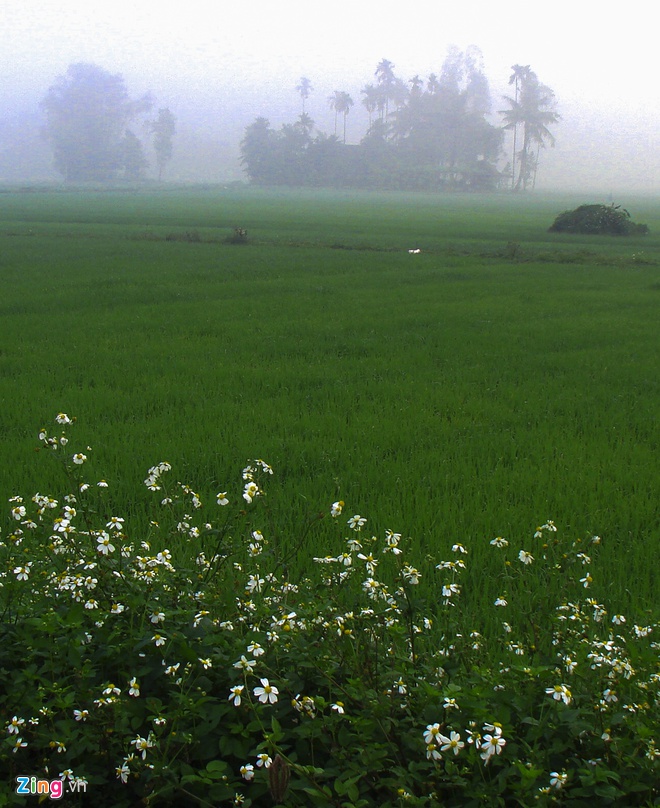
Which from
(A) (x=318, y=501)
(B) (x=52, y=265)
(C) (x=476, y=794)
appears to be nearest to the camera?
(C) (x=476, y=794)

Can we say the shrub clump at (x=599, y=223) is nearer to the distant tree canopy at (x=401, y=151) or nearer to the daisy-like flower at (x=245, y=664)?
the daisy-like flower at (x=245, y=664)

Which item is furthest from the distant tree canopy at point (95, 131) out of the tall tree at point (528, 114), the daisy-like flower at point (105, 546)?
the daisy-like flower at point (105, 546)

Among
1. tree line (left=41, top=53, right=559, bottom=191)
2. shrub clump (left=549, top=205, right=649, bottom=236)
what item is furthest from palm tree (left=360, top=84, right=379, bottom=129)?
shrub clump (left=549, top=205, right=649, bottom=236)

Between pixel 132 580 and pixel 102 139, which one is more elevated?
pixel 102 139

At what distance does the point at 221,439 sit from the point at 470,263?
15.6 metres

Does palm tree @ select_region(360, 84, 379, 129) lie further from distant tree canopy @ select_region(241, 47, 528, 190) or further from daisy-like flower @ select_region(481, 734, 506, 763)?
daisy-like flower @ select_region(481, 734, 506, 763)

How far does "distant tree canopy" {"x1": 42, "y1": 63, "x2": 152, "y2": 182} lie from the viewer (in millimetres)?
126750

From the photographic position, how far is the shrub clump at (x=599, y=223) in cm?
3178

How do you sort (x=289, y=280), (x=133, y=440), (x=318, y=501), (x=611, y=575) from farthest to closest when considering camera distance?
1. (x=289, y=280)
2. (x=133, y=440)
3. (x=318, y=501)
4. (x=611, y=575)

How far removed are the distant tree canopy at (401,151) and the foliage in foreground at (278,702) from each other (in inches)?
4181

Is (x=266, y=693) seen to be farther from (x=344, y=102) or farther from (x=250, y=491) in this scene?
(x=344, y=102)

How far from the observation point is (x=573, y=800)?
2113 mm

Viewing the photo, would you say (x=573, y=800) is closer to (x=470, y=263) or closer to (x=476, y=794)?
Answer: (x=476, y=794)

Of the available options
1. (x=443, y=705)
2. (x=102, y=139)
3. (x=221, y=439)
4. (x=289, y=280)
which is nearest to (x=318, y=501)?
(x=221, y=439)
